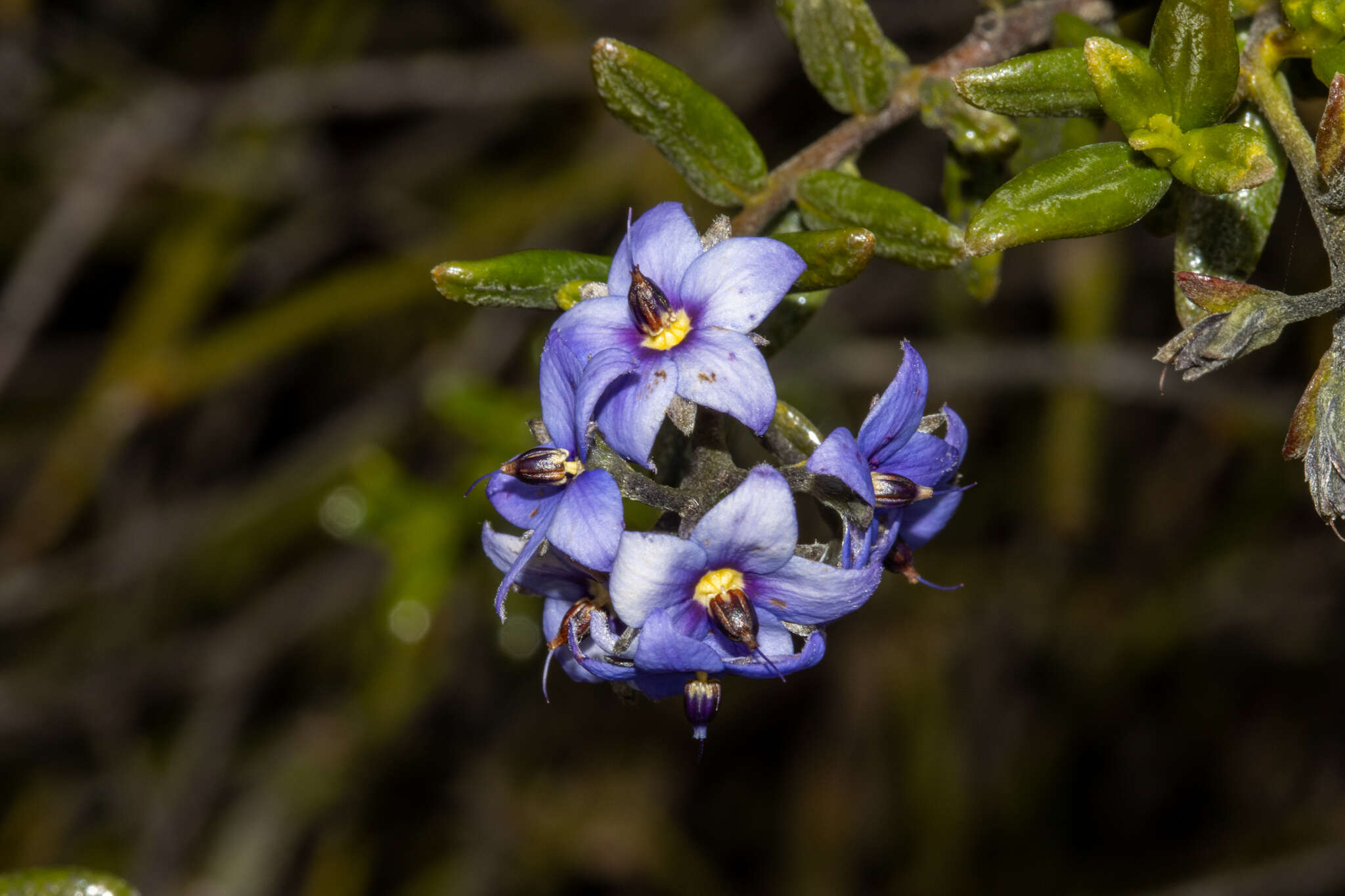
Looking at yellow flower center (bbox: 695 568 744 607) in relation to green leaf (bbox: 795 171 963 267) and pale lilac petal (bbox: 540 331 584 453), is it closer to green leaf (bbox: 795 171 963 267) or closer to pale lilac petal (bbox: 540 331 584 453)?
pale lilac petal (bbox: 540 331 584 453)

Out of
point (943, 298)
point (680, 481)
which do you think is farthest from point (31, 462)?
point (680, 481)

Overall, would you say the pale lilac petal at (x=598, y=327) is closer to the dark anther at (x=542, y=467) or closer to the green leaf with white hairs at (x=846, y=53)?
the dark anther at (x=542, y=467)

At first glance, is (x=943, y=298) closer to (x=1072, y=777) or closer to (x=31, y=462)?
(x=1072, y=777)

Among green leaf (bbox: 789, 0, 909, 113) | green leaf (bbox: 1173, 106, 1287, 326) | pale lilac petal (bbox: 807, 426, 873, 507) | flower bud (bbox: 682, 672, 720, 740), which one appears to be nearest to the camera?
pale lilac petal (bbox: 807, 426, 873, 507)

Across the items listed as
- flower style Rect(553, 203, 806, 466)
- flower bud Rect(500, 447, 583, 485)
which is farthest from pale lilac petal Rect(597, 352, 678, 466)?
flower bud Rect(500, 447, 583, 485)

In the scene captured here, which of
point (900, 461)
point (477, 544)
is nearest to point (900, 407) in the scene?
point (900, 461)

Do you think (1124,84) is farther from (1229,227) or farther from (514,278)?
(514,278)

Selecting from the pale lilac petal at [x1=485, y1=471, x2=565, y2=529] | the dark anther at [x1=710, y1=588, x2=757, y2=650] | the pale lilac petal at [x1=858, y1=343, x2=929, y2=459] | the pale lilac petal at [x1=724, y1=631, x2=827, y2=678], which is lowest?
the pale lilac petal at [x1=724, y1=631, x2=827, y2=678]
